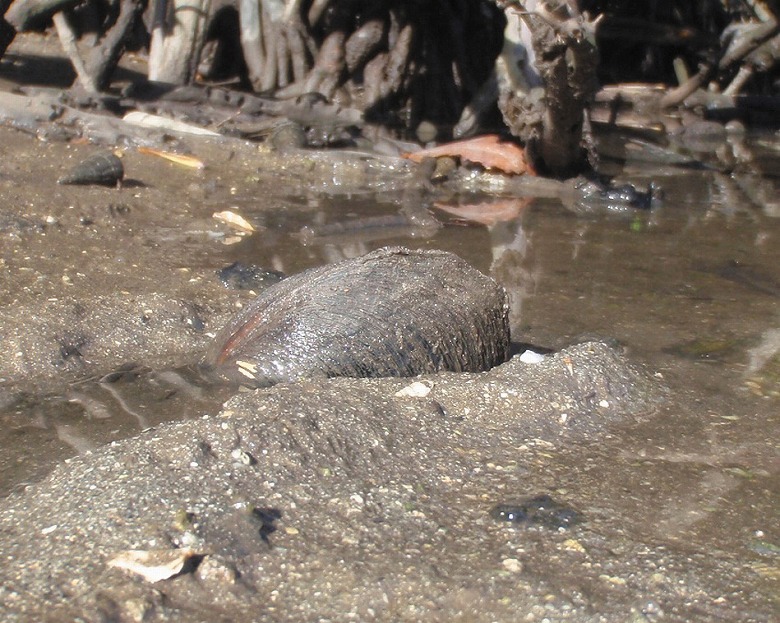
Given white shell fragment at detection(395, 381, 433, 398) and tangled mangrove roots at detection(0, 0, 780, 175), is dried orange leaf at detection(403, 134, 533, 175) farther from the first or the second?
white shell fragment at detection(395, 381, 433, 398)

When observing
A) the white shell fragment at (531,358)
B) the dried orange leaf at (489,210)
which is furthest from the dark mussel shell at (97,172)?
the white shell fragment at (531,358)

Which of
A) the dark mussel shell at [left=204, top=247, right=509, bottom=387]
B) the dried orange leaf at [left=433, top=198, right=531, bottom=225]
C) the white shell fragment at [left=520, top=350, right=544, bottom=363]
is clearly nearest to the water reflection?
the dried orange leaf at [left=433, top=198, right=531, bottom=225]

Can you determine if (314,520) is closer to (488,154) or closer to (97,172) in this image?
(97,172)

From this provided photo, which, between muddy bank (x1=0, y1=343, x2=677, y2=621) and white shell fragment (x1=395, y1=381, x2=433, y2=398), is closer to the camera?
muddy bank (x1=0, y1=343, x2=677, y2=621)

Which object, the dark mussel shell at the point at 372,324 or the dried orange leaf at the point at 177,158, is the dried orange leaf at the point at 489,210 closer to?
the dried orange leaf at the point at 177,158

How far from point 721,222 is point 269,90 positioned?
4855mm

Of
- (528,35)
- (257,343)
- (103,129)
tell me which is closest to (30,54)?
(103,129)

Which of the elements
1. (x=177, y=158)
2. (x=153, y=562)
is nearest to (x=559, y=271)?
(x=177, y=158)

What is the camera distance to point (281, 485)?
2.85 m

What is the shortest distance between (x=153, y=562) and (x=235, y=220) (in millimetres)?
3927

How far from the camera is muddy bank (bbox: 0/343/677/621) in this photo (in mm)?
2420

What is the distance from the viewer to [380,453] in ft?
10.2

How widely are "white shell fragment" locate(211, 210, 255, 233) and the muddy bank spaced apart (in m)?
2.88

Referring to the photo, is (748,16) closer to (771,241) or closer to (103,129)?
(771,241)
